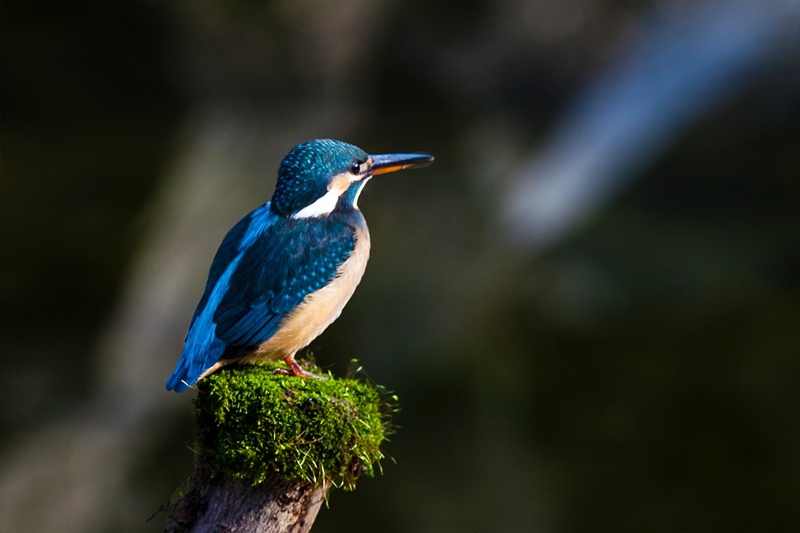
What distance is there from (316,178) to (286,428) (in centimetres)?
62

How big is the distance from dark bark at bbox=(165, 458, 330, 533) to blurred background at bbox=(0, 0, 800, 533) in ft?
9.38

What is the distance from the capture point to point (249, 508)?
1534 millimetres

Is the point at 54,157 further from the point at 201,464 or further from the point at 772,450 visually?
the point at 772,450

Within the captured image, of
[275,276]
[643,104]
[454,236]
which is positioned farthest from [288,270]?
[643,104]

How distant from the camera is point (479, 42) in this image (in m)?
5.84

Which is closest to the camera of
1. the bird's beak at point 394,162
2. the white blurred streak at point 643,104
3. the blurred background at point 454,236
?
the bird's beak at point 394,162

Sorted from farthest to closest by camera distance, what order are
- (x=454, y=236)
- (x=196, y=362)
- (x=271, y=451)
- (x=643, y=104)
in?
(x=643, y=104)
(x=454, y=236)
(x=196, y=362)
(x=271, y=451)

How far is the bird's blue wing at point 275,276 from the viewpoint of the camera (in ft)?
5.70

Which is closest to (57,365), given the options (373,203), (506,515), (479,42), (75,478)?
(75,478)

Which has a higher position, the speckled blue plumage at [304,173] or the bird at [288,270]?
the speckled blue plumage at [304,173]

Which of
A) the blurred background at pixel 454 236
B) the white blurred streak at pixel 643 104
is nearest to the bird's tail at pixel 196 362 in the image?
the blurred background at pixel 454 236

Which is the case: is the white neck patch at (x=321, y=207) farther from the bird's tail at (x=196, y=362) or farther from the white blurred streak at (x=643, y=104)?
the white blurred streak at (x=643, y=104)

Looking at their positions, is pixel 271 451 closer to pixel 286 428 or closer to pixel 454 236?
pixel 286 428

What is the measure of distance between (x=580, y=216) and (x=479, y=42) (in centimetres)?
170
